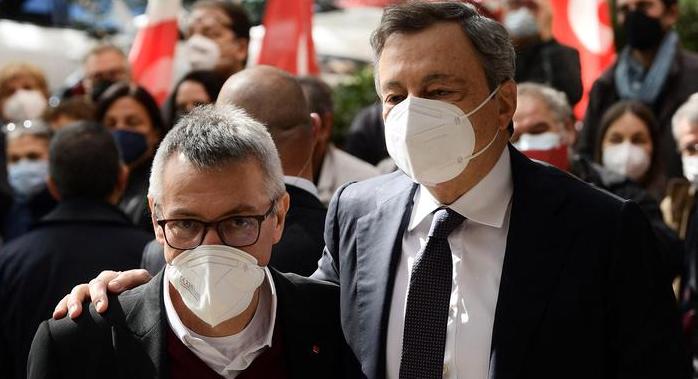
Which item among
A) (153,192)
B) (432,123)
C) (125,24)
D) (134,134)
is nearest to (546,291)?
(432,123)

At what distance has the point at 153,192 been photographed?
327 centimetres

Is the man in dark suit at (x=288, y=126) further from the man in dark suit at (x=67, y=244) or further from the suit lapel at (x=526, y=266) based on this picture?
the suit lapel at (x=526, y=266)

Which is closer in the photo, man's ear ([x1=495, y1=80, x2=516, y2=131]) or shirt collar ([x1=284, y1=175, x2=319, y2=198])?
man's ear ([x1=495, y1=80, x2=516, y2=131])

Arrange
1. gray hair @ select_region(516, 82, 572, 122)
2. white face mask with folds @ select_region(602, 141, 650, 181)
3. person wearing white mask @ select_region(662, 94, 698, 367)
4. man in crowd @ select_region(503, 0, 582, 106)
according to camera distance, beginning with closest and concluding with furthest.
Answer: person wearing white mask @ select_region(662, 94, 698, 367)
gray hair @ select_region(516, 82, 572, 122)
white face mask with folds @ select_region(602, 141, 650, 181)
man in crowd @ select_region(503, 0, 582, 106)

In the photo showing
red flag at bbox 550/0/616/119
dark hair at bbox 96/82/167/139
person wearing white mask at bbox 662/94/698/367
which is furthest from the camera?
red flag at bbox 550/0/616/119

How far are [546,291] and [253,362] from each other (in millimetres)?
813

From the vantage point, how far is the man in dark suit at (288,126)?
4.29 m

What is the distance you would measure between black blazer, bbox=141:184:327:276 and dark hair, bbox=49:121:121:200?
4.06 feet

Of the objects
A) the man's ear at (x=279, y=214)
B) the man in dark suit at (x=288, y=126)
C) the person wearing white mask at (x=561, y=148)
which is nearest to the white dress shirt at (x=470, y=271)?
the man's ear at (x=279, y=214)

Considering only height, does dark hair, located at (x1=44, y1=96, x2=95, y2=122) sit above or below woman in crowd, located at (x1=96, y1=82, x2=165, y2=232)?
below

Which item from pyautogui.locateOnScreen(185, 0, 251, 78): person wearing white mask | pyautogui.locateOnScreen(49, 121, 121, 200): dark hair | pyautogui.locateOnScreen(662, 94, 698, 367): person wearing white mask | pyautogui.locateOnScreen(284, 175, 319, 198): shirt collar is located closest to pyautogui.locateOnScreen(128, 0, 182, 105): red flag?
pyautogui.locateOnScreen(185, 0, 251, 78): person wearing white mask

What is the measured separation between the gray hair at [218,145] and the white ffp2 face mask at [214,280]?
0.21 meters

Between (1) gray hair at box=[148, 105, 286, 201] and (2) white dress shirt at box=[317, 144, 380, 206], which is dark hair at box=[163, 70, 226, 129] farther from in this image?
(1) gray hair at box=[148, 105, 286, 201]

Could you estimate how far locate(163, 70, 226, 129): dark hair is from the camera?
7.15 m
